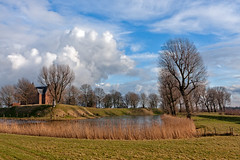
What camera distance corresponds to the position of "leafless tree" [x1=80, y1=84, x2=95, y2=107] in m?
88.2

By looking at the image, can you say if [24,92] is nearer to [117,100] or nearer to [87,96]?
[87,96]

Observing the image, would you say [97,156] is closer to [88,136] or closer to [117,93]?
[88,136]

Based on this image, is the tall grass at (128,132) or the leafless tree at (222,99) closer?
the tall grass at (128,132)

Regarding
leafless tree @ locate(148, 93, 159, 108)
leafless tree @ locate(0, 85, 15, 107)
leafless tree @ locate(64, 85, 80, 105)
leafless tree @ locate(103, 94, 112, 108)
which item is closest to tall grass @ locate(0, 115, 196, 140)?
leafless tree @ locate(0, 85, 15, 107)

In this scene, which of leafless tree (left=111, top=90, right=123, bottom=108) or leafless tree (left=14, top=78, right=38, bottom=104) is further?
leafless tree (left=111, top=90, right=123, bottom=108)

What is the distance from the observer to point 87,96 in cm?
9144

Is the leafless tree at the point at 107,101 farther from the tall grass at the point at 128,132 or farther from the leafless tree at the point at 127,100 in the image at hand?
the tall grass at the point at 128,132

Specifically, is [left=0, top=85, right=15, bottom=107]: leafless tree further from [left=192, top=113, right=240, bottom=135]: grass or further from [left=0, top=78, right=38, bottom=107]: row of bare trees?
[left=192, top=113, right=240, bottom=135]: grass

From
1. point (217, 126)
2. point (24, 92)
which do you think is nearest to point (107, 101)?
point (24, 92)

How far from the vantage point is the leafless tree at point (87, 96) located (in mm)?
88250

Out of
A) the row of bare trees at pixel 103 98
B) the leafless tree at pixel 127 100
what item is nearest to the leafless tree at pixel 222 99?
the row of bare trees at pixel 103 98

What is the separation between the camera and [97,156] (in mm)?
7941

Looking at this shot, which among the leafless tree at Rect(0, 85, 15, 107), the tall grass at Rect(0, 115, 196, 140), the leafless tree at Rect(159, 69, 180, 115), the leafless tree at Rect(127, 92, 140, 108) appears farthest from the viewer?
the leafless tree at Rect(127, 92, 140, 108)

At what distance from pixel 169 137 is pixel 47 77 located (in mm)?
39585
